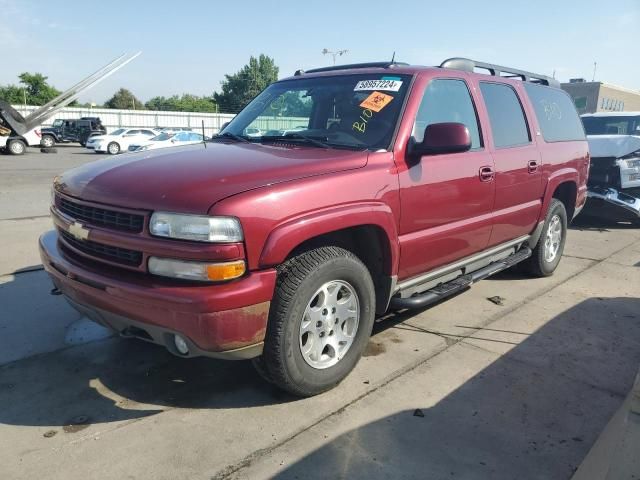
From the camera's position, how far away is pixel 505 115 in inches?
180

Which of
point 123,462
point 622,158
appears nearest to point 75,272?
point 123,462

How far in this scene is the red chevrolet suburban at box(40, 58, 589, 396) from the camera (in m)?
2.58

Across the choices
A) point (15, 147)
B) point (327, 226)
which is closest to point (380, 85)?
point (327, 226)

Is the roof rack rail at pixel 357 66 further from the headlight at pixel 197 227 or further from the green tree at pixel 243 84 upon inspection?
the green tree at pixel 243 84

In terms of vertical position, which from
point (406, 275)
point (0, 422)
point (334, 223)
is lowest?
point (0, 422)

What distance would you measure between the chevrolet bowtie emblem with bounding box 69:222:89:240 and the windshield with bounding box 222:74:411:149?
1416mm

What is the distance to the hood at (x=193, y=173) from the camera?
2.63m

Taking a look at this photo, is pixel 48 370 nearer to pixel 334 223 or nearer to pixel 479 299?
pixel 334 223

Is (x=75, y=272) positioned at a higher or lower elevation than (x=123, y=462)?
higher

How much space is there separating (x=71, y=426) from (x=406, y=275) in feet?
7.29

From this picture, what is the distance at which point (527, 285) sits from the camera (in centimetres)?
546

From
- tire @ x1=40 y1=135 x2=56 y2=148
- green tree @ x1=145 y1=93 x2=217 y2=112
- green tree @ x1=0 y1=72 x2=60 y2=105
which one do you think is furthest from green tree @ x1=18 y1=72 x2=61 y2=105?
tire @ x1=40 y1=135 x2=56 y2=148

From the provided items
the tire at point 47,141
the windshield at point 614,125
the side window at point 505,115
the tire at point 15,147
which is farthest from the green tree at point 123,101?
the side window at point 505,115

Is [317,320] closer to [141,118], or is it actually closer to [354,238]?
[354,238]
